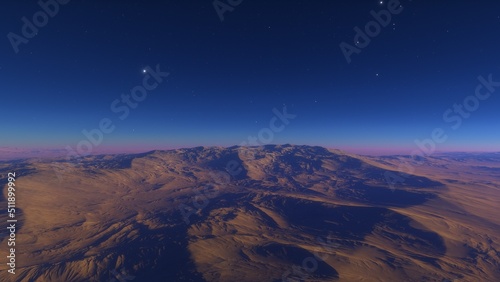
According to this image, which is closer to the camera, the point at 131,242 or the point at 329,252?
the point at 329,252

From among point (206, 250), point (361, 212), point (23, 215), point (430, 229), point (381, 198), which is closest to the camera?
point (206, 250)

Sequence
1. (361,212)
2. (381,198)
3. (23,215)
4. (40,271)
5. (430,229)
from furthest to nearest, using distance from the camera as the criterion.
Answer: (381,198), (361,212), (23,215), (430,229), (40,271)

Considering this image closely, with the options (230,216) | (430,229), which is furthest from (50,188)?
(430,229)

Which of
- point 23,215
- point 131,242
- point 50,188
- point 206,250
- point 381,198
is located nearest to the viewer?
point 206,250

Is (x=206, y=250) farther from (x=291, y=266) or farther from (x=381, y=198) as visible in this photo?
(x=381, y=198)

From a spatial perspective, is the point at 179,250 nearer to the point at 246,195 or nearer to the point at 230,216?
the point at 230,216

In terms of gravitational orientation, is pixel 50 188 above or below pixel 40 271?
above

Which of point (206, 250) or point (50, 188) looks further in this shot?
point (50, 188)

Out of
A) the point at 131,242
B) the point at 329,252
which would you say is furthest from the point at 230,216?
the point at 329,252

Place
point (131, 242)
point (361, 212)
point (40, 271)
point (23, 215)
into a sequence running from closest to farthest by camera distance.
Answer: point (40, 271)
point (131, 242)
point (23, 215)
point (361, 212)
